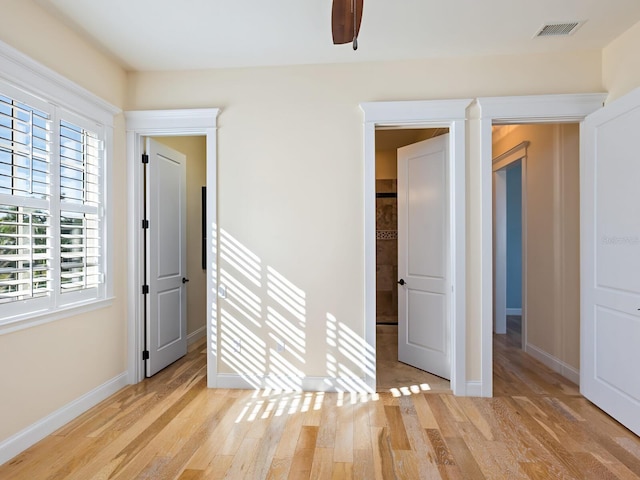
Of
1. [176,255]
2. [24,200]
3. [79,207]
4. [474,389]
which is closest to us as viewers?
[24,200]

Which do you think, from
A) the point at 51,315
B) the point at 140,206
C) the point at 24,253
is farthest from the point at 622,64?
the point at 51,315

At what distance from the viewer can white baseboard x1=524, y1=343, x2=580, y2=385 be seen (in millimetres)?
3324

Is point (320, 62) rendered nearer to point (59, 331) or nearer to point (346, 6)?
point (346, 6)

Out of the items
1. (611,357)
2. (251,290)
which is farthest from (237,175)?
(611,357)

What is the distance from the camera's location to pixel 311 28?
2668mm

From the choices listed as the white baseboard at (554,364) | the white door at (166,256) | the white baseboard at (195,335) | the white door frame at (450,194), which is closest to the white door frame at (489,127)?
the white door frame at (450,194)

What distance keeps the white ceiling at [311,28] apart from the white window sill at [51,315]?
208cm

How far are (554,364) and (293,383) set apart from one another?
104 inches

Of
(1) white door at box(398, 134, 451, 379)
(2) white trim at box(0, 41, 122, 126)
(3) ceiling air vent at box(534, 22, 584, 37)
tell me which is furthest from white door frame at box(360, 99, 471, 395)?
(2) white trim at box(0, 41, 122, 126)

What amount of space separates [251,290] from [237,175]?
3.46 ft

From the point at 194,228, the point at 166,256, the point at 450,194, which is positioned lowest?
the point at 166,256

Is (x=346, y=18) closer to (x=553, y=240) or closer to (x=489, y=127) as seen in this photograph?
(x=489, y=127)

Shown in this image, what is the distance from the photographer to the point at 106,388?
3.04m

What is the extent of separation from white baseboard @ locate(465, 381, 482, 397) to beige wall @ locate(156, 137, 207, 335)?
10.8ft
